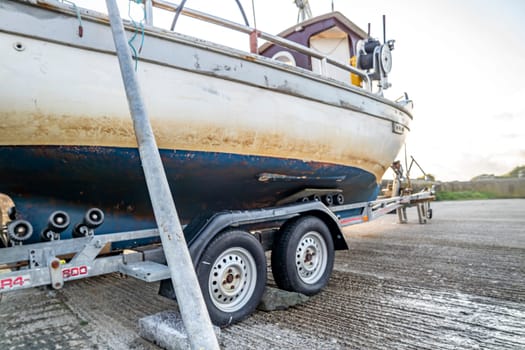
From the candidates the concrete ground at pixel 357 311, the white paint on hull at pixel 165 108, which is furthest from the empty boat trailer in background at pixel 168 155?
the concrete ground at pixel 357 311

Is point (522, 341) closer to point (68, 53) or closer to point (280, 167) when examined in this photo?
point (280, 167)

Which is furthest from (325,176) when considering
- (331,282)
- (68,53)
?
(68,53)

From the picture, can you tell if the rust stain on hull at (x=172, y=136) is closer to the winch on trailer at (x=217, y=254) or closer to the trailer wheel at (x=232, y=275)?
the winch on trailer at (x=217, y=254)

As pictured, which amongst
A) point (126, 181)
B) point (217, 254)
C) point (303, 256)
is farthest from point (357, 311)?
point (126, 181)

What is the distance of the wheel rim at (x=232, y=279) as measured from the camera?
7.82 feet

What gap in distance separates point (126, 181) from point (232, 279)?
103 cm

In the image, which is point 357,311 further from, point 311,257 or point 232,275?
point 232,275

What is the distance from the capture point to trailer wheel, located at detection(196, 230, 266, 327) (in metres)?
2.29

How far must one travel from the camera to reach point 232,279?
2.49 metres

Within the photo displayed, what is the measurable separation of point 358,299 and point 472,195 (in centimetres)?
1725

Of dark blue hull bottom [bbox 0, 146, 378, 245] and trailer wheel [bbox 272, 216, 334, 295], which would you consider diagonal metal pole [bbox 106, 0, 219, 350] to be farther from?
trailer wheel [bbox 272, 216, 334, 295]

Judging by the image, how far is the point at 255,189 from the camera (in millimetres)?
3352

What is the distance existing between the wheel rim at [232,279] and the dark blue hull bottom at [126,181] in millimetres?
711

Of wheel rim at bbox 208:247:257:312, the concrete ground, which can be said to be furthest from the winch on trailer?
the concrete ground
